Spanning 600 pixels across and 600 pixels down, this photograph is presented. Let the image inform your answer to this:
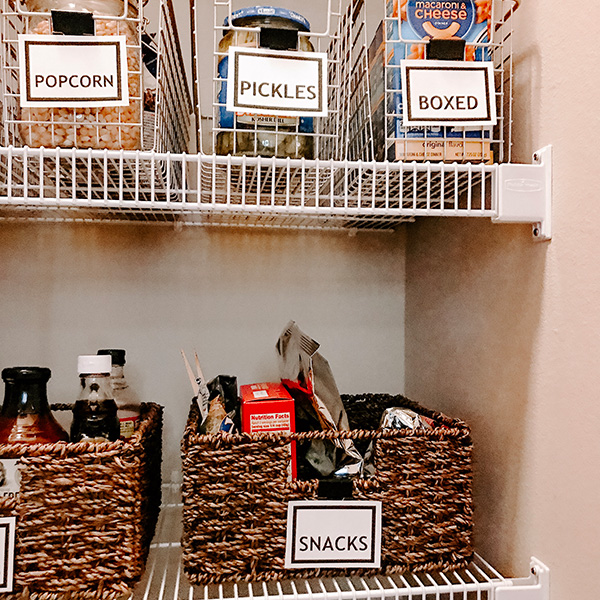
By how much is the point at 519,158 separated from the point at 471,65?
152 millimetres

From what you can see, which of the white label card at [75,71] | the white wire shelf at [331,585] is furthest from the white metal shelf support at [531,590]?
the white label card at [75,71]

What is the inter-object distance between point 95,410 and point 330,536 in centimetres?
35

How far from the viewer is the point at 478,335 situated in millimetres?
851

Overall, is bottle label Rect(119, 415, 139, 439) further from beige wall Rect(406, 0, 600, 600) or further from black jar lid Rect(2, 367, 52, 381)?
beige wall Rect(406, 0, 600, 600)

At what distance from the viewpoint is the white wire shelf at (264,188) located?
2.09 ft

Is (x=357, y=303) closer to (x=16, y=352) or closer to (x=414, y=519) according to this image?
(x=414, y=519)

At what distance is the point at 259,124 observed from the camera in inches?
27.7

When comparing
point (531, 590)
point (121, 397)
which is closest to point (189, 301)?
point (121, 397)

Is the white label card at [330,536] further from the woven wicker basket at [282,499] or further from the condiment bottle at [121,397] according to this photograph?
the condiment bottle at [121,397]

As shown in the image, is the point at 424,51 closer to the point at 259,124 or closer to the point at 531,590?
the point at 259,124

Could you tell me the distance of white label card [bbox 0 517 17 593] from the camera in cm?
62

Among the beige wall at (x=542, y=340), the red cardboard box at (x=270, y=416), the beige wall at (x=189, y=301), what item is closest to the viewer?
the beige wall at (x=542, y=340)

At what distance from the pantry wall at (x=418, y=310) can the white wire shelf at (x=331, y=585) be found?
0.04m

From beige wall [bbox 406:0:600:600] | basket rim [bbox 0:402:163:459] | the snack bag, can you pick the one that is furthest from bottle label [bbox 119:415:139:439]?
beige wall [bbox 406:0:600:600]
